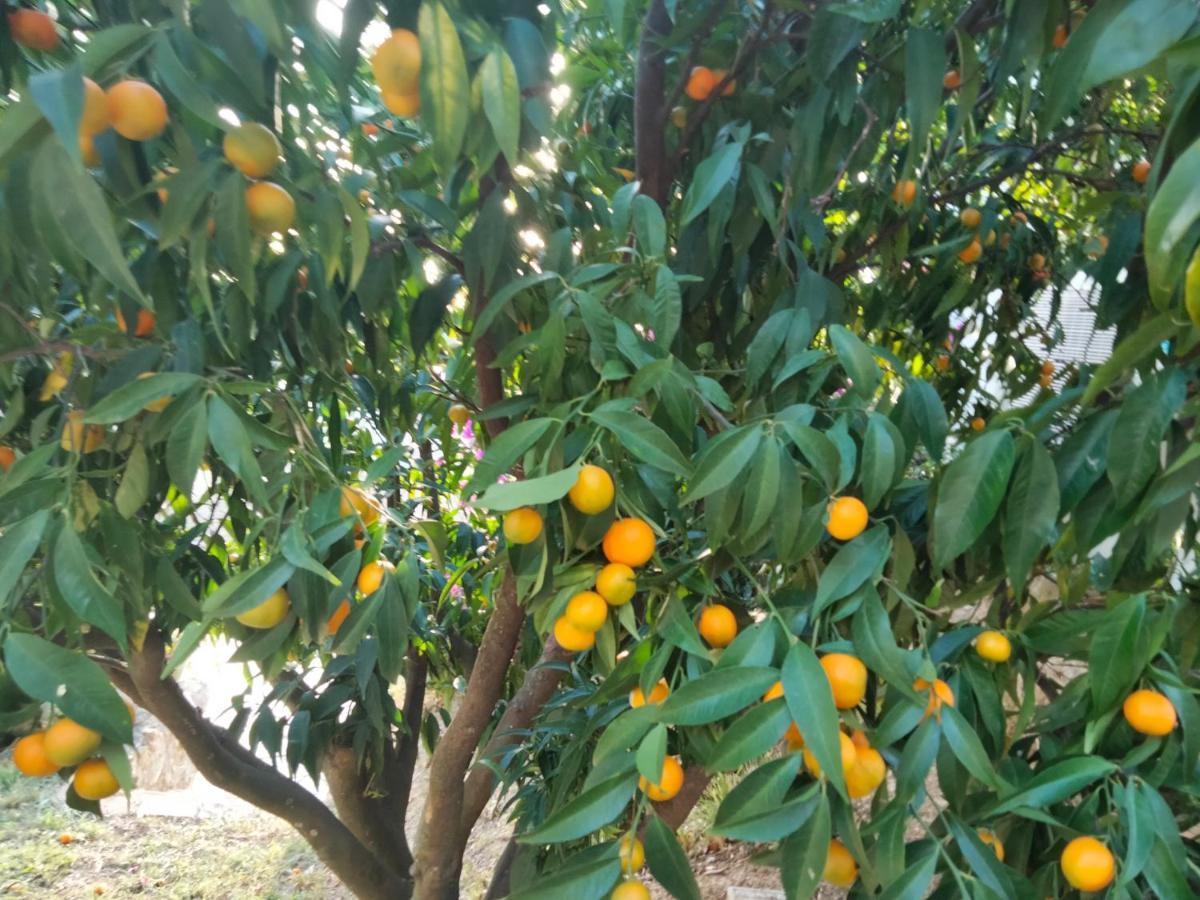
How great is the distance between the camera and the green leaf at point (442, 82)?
0.39 m

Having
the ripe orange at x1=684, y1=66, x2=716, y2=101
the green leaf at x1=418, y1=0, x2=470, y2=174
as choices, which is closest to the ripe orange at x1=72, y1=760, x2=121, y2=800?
the green leaf at x1=418, y1=0, x2=470, y2=174

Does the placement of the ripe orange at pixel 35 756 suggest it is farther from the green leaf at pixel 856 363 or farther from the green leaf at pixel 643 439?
the green leaf at pixel 856 363

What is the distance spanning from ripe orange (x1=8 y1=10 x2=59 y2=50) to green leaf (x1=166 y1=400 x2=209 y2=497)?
24cm

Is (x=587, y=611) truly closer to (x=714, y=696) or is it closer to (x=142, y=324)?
(x=714, y=696)

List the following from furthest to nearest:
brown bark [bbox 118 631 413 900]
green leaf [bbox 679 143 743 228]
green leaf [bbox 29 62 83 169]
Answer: brown bark [bbox 118 631 413 900]
green leaf [bbox 679 143 743 228]
green leaf [bbox 29 62 83 169]

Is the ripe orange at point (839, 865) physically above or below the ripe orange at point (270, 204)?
below

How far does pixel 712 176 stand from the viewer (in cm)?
64

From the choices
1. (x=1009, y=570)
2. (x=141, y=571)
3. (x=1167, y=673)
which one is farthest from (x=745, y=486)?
(x=141, y=571)

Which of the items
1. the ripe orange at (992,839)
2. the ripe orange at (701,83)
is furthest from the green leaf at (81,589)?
the ripe orange at (701,83)

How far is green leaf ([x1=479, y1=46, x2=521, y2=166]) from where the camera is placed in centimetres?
39

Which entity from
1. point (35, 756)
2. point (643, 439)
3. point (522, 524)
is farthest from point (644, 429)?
point (35, 756)

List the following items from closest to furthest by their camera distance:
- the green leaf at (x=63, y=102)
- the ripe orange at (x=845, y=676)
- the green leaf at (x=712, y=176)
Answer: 1. the green leaf at (x=63, y=102)
2. the ripe orange at (x=845, y=676)
3. the green leaf at (x=712, y=176)

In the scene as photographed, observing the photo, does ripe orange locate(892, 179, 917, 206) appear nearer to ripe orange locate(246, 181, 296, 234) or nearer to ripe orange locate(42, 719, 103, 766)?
Answer: ripe orange locate(246, 181, 296, 234)

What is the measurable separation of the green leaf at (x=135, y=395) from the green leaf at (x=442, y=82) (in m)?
0.21
